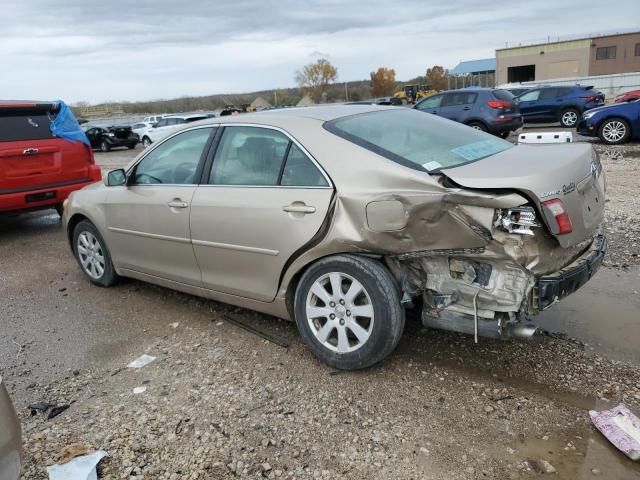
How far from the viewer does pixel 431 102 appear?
15883 millimetres

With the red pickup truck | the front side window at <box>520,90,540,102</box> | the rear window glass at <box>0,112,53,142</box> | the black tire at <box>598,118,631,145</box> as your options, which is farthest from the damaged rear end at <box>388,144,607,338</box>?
the front side window at <box>520,90,540,102</box>

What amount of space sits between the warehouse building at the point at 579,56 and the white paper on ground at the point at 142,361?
5769 cm

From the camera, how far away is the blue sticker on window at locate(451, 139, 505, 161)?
342 cm

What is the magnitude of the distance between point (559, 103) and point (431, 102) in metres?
5.24

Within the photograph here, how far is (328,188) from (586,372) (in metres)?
1.94

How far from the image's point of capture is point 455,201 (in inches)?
110

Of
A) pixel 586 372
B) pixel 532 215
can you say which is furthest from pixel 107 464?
pixel 586 372

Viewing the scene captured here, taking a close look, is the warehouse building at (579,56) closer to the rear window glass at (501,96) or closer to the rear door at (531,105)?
the rear door at (531,105)

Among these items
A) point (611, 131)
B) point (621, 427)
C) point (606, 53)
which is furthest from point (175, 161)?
point (606, 53)

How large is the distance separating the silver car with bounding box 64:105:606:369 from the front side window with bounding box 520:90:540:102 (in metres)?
16.1

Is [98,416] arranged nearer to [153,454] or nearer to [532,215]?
[153,454]

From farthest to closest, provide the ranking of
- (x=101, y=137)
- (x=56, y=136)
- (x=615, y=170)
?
(x=101, y=137) < (x=615, y=170) < (x=56, y=136)

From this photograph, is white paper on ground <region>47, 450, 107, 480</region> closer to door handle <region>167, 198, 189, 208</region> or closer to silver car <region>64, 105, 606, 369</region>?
silver car <region>64, 105, 606, 369</region>

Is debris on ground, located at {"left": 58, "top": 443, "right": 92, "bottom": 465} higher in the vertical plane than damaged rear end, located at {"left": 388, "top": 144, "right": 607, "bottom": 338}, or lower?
lower
